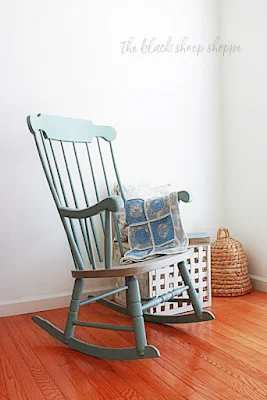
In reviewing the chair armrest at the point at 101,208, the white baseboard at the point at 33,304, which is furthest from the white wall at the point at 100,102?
the chair armrest at the point at 101,208

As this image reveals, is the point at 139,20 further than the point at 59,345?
Yes

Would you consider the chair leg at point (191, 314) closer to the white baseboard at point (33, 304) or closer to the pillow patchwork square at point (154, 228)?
the pillow patchwork square at point (154, 228)

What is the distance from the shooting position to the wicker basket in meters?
2.41

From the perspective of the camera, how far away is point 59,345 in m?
1.74

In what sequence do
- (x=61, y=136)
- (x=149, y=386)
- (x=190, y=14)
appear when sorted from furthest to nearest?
(x=190, y=14) < (x=61, y=136) < (x=149, y=386)

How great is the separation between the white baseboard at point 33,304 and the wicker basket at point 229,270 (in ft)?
2.70

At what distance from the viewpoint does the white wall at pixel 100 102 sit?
2.15 m

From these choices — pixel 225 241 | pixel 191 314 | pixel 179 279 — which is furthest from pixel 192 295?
pixel 225 241

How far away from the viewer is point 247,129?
2609 millimetres

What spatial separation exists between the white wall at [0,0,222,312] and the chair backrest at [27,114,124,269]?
0.38 feet

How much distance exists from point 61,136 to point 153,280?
783 mm

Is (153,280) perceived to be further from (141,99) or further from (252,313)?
(141,99)

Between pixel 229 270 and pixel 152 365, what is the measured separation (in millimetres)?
1038

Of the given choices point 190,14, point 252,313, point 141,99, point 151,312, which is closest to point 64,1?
point 141,99
